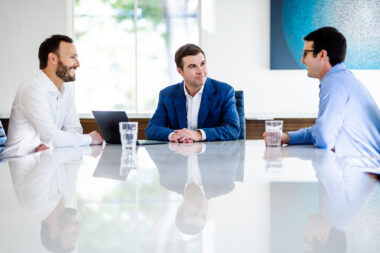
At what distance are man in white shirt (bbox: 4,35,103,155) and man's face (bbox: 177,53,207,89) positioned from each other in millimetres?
770

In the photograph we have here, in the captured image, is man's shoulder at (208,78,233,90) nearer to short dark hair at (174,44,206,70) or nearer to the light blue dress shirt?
short dark hair at (174,44,206,70)

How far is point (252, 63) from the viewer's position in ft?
15.9

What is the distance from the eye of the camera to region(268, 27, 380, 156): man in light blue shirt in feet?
6.95

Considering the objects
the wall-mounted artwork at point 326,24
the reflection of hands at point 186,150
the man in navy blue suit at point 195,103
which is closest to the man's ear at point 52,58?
the man in navy blue suit at point 195,103

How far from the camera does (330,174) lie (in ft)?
3.25

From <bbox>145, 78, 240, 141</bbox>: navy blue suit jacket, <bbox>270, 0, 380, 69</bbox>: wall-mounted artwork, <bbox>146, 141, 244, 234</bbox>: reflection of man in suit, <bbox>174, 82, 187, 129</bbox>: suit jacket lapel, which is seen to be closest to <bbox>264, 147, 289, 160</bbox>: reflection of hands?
<bbox>146, 141, 244, 234</bbox>: reflection of man in suit

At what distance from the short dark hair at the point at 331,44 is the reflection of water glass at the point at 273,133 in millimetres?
852

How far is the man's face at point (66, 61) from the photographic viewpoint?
2.98 meters

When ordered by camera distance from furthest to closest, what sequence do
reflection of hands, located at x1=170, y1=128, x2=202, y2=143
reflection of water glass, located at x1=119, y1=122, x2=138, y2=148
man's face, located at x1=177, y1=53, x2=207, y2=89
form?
man's face, located at x1=177, y1=53, x2=207, y2=89
reflection of hands, located at x1=170, y1=128, x2=202, y2=143
reflection of water glass, located at x1=119, y1=122, x2=138, y2=148

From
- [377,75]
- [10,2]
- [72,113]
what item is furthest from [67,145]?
[377,75]

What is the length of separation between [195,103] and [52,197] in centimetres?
225

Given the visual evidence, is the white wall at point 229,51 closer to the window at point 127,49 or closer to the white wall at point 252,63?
the white wall at point 252,63

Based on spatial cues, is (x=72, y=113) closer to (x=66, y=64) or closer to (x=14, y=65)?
(x=66, y=64)

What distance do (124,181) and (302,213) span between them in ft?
1.36
